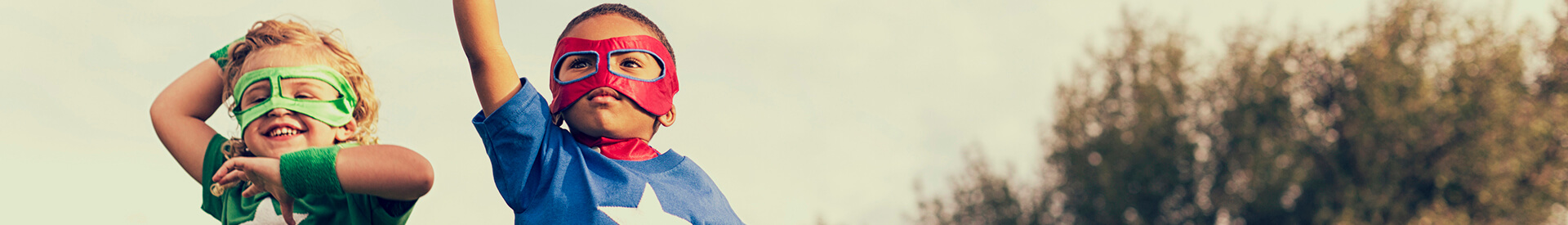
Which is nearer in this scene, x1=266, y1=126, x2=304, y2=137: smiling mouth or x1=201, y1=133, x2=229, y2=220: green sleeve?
x1=266, y1=126, x2=304, y2=137: smiling mouth

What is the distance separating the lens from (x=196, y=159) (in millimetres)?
3396

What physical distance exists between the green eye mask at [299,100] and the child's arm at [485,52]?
704mm

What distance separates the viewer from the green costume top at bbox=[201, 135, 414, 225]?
2.92 metres

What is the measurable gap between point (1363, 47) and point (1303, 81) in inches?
36.6

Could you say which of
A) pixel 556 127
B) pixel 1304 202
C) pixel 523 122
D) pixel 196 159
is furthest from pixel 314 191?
pixel 1304 202

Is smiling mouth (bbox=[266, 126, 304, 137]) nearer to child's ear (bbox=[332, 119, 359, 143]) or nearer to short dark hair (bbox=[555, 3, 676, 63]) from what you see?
A: child's ear (bbox=[332, 119, 359, 143])

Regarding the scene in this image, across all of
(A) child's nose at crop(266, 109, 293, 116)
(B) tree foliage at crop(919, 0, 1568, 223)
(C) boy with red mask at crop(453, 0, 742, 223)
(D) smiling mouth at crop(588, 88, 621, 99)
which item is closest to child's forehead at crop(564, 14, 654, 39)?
(C) boy with red mask at crop(453, 0, 742, 223)

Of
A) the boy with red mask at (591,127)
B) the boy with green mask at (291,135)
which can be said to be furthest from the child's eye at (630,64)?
the boy with green mask at (291,135)

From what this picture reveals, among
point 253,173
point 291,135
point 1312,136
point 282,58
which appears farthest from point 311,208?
point 1312,136

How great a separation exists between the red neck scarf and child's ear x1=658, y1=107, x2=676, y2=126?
0.36ft

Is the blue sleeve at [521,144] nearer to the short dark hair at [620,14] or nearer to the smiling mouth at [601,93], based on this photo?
the smiling mouth at [601,93]

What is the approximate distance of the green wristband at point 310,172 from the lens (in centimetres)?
230

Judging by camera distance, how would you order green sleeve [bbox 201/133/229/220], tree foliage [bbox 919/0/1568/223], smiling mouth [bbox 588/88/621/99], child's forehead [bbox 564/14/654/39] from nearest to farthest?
smiling mouth [bbox 588/88/621/99]
child's forehead [bbox 564/14/654/39]
green sleeve [bbox 201/133/229/220]
tree foliage [bbox 919/0/1568/223]

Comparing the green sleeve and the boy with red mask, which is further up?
the boy with red mask
